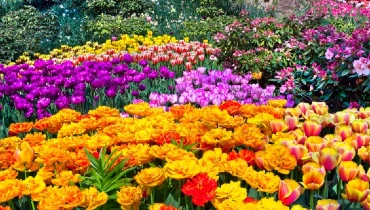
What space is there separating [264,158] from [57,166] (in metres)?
0.81

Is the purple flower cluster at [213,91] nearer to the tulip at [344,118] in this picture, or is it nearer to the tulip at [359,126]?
the tulip at [344,118]

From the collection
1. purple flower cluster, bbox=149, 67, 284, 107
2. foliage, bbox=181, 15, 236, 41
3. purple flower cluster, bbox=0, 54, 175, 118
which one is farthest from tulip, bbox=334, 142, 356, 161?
foliage, bbox=181, 15, 236, 41

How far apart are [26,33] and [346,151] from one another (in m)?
7.32

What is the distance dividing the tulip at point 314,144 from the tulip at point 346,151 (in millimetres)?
61

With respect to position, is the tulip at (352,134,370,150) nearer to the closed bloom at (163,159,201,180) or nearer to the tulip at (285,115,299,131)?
the tulip at (285,115,299,131)

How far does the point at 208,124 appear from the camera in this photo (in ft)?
7.54

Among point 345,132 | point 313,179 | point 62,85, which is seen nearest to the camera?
point 313,179

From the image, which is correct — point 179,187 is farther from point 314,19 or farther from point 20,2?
point 20,2

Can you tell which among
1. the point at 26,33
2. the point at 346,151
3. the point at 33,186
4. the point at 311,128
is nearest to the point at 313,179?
the point at 346,151

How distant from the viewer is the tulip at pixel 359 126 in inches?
90.6

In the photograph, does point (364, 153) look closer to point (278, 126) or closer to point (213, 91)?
point (278, 126)

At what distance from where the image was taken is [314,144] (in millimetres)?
2027

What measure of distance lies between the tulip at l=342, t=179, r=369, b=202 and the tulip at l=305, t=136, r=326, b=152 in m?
0.31

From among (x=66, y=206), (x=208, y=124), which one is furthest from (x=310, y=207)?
(x=66, y=206)
